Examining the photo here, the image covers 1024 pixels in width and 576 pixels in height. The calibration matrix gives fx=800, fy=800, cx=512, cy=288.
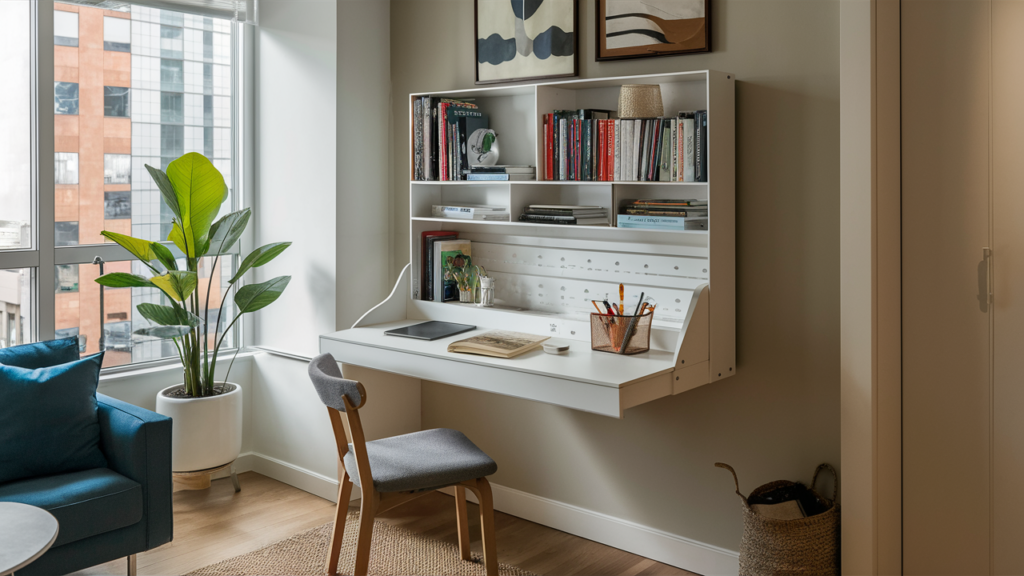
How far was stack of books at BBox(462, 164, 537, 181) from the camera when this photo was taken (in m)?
2.89

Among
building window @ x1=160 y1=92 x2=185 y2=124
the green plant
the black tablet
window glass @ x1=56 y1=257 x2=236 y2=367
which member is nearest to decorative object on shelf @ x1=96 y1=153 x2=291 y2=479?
the green plant

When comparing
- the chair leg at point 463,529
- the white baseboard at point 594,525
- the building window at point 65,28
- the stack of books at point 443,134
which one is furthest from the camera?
the building window at point 65,28

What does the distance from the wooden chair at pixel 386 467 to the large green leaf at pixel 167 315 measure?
845 millimetres

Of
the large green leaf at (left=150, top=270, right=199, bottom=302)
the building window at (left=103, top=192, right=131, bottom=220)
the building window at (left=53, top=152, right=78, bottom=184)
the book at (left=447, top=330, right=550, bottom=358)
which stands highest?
the building window at (left=53, top=152, right=78, bottom=184)

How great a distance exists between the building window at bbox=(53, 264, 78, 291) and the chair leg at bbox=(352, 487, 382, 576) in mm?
1672

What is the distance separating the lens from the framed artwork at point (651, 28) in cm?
257

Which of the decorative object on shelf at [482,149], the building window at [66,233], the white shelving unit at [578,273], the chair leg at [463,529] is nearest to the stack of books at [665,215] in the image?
the white shelving unit at [578,273]

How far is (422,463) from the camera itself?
99.1 inches

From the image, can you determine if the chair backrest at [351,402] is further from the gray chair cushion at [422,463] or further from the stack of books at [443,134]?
the stack of books at [443,134]

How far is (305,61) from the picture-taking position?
3398 millimetres

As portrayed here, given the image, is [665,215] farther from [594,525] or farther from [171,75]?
[171,75]

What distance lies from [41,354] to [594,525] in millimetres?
2040

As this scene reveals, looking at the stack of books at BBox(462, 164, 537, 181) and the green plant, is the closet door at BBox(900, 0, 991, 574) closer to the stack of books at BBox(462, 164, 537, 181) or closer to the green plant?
the stack of books at BBox(462, 164, 537, 181)

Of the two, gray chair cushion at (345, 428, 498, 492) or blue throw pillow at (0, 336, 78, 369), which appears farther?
blue throw pillow at (0, 336, 78, 369)
